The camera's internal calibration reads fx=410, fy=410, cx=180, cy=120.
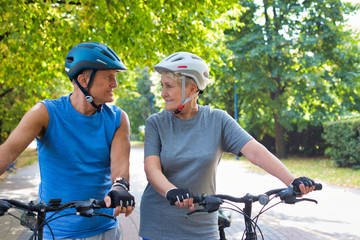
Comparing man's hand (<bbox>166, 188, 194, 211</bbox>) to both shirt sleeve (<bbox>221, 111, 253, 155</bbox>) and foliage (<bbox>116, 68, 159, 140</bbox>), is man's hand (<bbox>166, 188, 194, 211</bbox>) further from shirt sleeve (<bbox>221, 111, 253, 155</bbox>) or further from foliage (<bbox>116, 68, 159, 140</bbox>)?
foliage (<bbox>116, 68, 159, 140</bbox>)

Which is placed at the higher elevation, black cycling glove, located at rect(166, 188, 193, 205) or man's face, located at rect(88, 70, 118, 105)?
man's face, located at rect(88, 70, 118, 105)

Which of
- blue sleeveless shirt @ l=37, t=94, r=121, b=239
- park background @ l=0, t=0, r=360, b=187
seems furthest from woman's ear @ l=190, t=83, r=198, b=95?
park background @ l=0, t=0, r=360, b=187

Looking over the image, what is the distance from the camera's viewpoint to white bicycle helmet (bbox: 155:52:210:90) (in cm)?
241

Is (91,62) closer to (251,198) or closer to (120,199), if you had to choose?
(120,199)

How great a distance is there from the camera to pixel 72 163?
220cm

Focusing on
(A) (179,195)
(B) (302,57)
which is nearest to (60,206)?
(A) (179,195)

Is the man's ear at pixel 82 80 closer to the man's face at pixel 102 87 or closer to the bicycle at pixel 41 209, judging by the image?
the man's face at pixel 102 87

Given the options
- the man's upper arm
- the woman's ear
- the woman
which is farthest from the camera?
the woman's ear

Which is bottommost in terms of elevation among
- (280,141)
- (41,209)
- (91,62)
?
(280,141)

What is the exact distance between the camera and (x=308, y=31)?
19.8 m

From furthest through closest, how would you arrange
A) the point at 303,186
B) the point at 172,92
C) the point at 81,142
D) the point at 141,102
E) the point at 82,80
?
the point at 141,102, the point at 172,92, the point at 82,80, the point at 81,142, the point at 303,186

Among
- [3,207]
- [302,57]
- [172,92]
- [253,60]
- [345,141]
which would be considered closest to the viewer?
[3,207]

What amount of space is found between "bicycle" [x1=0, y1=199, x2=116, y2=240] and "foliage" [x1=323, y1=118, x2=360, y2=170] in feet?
51.4

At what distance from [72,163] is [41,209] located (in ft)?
1.05
